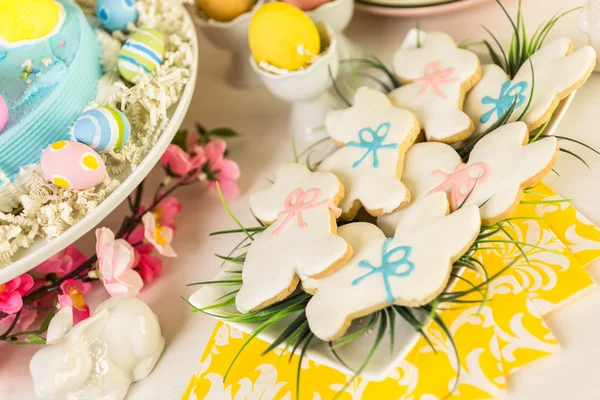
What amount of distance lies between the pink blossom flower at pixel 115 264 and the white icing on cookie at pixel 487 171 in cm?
30

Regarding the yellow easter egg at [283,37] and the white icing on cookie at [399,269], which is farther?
the yellow easter egg at [283,37]

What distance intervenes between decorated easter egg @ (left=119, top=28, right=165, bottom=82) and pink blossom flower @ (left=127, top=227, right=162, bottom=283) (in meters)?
0.21

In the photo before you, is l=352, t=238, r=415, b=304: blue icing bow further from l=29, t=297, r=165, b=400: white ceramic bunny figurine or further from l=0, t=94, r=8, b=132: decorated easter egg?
l=0, t=94, r=8, b=132: decorated easter egg

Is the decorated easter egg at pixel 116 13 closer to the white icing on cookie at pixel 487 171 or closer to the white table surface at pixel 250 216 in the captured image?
the white table surface at pixel 250 216

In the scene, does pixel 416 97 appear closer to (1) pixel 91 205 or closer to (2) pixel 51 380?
(1) pixel 91 205

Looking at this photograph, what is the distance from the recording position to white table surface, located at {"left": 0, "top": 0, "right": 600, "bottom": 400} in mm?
512

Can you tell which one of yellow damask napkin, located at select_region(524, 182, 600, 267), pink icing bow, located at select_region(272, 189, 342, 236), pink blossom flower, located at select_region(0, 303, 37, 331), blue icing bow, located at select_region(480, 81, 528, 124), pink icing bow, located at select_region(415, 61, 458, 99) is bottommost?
pink blossom flower, located at select_region(0, 303, 37, 331)

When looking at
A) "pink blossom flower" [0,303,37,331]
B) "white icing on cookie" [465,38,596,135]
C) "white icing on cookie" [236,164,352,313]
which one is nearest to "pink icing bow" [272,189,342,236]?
"white icing on cookie" [236,164,352,313]

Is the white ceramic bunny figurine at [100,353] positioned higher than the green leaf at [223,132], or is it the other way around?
the green leaf at [223,132]

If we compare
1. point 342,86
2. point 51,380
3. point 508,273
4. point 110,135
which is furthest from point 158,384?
point 342,86

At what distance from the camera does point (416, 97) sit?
0.70 meters

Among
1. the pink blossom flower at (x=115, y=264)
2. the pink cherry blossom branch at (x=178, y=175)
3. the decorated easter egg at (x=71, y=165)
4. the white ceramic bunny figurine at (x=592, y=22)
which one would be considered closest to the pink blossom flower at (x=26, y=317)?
the pink cherry blossom branch at (x=178, y=175)

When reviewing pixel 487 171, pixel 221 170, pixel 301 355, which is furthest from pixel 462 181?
pixel 221 170

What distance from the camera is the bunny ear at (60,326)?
581 millimetres
